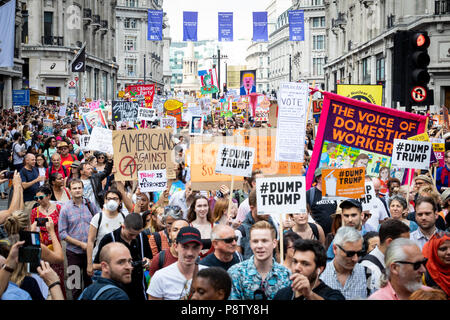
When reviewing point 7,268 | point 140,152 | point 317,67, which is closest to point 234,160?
point 140,152

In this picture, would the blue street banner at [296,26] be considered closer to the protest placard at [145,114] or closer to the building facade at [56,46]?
the building facade at [56,46]

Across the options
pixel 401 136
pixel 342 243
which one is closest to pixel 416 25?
pixel 401 136

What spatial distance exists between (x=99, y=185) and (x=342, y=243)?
5.61m

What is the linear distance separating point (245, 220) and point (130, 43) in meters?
106

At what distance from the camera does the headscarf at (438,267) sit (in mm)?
5438

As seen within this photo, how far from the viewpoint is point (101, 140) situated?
12016 mm

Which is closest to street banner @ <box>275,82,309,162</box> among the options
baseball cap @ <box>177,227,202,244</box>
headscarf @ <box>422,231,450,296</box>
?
headscarf @ <box>422,231,450,296</box>

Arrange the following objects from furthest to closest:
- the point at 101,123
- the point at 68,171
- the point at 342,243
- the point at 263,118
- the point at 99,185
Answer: the point at 263,118
the point at 101,123
the point at 68,171
the point at 99,185
the point at 342,243

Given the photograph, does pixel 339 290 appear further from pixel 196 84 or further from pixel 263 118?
pixel 196 84

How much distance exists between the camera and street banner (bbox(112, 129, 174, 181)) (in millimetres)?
9836

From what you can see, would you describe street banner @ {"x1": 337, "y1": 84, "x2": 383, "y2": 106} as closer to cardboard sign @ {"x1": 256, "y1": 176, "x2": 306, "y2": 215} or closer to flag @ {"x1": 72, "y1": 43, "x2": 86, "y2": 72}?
cardboard sign @ {"x1": 256, "y1": 176, "x2": 306, "y2": 215}

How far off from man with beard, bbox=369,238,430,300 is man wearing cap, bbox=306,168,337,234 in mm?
3787
